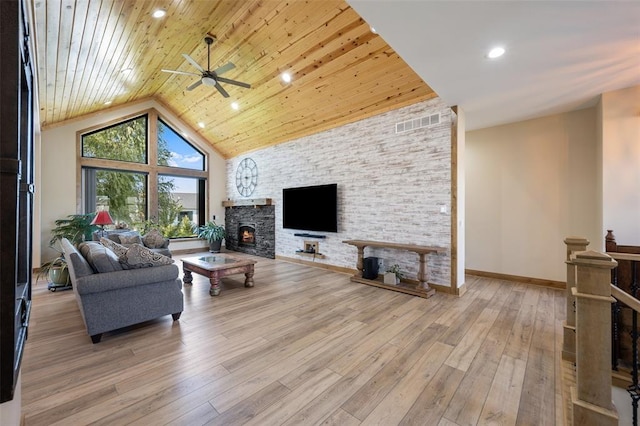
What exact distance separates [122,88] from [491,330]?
7.56 m

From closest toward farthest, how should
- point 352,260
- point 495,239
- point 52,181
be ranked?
point 495,239, point 352,260, point 52,181

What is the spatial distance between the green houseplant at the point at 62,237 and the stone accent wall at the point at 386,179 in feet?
13.8

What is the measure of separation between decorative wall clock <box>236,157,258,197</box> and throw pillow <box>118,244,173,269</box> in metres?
4.93

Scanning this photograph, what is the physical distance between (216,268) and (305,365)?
2.31 meters

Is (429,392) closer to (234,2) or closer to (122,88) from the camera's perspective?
(234,2)

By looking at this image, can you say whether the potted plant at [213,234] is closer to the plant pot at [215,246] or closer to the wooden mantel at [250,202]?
the plant pot at [215,246]

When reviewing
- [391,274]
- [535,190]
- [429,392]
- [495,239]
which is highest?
[535,190]

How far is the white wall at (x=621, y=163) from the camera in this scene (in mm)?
3479

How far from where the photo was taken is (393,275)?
4.45 m

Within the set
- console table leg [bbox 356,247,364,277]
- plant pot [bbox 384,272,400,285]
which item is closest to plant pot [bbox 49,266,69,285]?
console table leg [bbox 356,247,364,277]

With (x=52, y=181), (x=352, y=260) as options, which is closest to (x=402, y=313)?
(x=352, y=260)

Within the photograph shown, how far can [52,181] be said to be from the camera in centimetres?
594

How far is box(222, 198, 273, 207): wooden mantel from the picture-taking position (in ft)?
23.6

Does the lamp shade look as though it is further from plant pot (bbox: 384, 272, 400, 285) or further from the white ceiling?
the white ceiling
